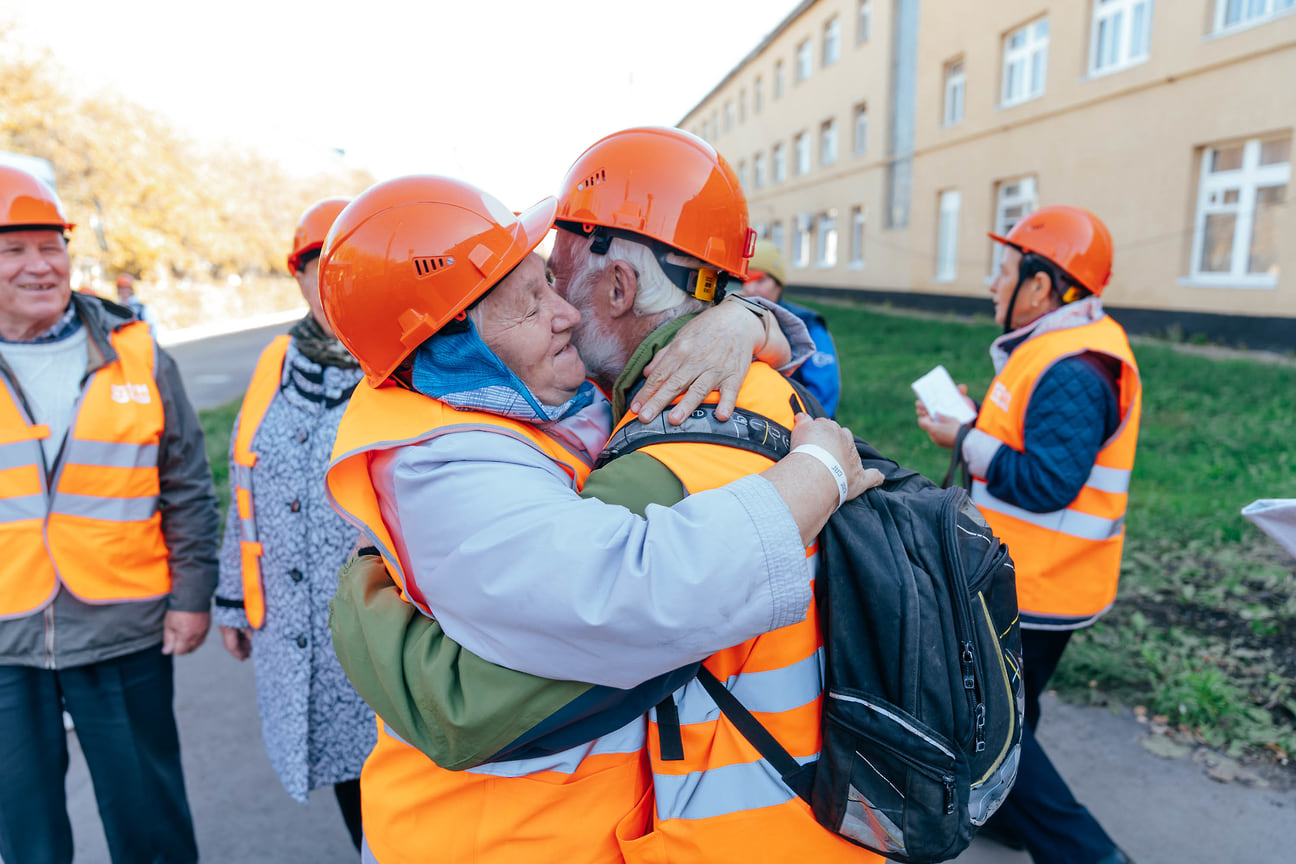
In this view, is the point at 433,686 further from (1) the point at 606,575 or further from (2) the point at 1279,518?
(2) the point at 1279,518

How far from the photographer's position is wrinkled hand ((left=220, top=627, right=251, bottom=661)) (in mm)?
2793

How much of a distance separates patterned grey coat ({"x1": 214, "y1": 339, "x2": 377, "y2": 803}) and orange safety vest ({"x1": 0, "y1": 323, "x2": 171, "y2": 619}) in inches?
14.3

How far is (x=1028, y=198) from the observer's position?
17844 millimetres

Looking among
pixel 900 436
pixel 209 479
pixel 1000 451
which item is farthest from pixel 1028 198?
pixel 209 479

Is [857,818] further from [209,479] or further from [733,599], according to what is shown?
[209,479]

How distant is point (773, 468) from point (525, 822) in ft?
2.37

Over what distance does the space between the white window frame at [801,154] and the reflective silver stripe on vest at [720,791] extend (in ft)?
104

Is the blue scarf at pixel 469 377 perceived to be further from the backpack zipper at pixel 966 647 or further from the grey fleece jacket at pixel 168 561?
the grey fleece jacket at pixel 168 561

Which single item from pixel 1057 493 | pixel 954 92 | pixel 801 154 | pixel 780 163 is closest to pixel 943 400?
pixel 1057 493

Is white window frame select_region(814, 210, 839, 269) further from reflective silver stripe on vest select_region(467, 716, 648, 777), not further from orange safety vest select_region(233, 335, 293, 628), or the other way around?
reflective silver stripe on vest select_region(467, 716, 648, 777)

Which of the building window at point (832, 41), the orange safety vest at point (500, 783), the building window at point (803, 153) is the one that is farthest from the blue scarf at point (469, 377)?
the building window at point (803, 153)

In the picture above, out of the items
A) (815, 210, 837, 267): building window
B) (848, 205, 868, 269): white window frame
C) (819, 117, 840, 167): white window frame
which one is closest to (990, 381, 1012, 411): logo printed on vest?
(848, 205, 868, 269): white window frame

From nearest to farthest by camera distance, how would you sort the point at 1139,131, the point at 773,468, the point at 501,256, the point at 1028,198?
the point at 773,468
the point at 501,256
the point at 1139,131
the point at 1028,198

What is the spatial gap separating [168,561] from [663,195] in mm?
2236
